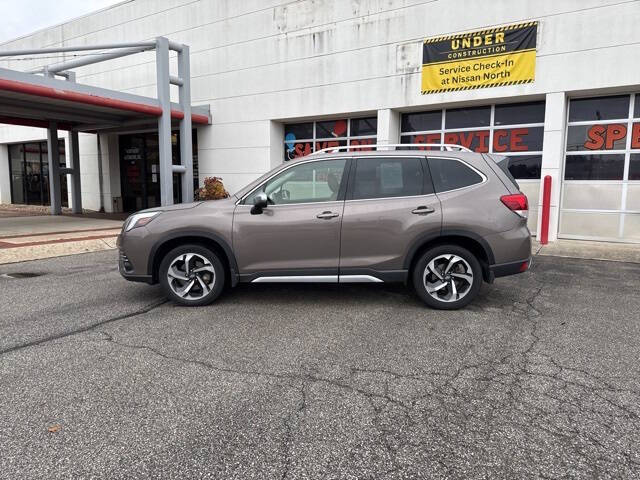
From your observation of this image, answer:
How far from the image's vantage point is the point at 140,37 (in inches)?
673

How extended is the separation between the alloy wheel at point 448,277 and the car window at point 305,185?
1.37 meters

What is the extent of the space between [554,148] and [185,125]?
9491mm

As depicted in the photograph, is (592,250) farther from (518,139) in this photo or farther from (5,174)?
(5,174)

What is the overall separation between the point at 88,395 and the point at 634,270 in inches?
328

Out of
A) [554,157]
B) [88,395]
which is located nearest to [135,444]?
[88,395]

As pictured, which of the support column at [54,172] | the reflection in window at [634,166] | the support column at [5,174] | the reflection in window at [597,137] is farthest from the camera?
the support column at [5,174]

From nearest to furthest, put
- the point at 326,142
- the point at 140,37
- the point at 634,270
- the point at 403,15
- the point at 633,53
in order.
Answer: the point at 634,270 < the point at 633,53 < the point at 403,15 < the point at 326,142 < the point at 140,37

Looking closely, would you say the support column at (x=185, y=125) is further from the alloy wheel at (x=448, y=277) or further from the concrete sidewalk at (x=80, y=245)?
the alloy wheel at (x=448, y=277)

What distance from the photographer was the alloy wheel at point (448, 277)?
5273 millimetres

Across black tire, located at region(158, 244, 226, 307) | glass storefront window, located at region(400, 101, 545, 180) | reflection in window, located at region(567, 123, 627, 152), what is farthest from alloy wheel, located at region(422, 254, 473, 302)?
reflection in window, located at region(567, 123, 627, 152)

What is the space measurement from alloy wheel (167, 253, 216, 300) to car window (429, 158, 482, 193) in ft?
9.03

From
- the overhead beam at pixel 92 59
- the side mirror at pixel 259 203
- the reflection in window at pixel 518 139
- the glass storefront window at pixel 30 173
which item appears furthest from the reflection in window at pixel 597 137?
the glass storefront window at pixel 30 173

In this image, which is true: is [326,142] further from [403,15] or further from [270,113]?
[403,15]

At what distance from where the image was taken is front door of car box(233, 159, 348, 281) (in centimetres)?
522
